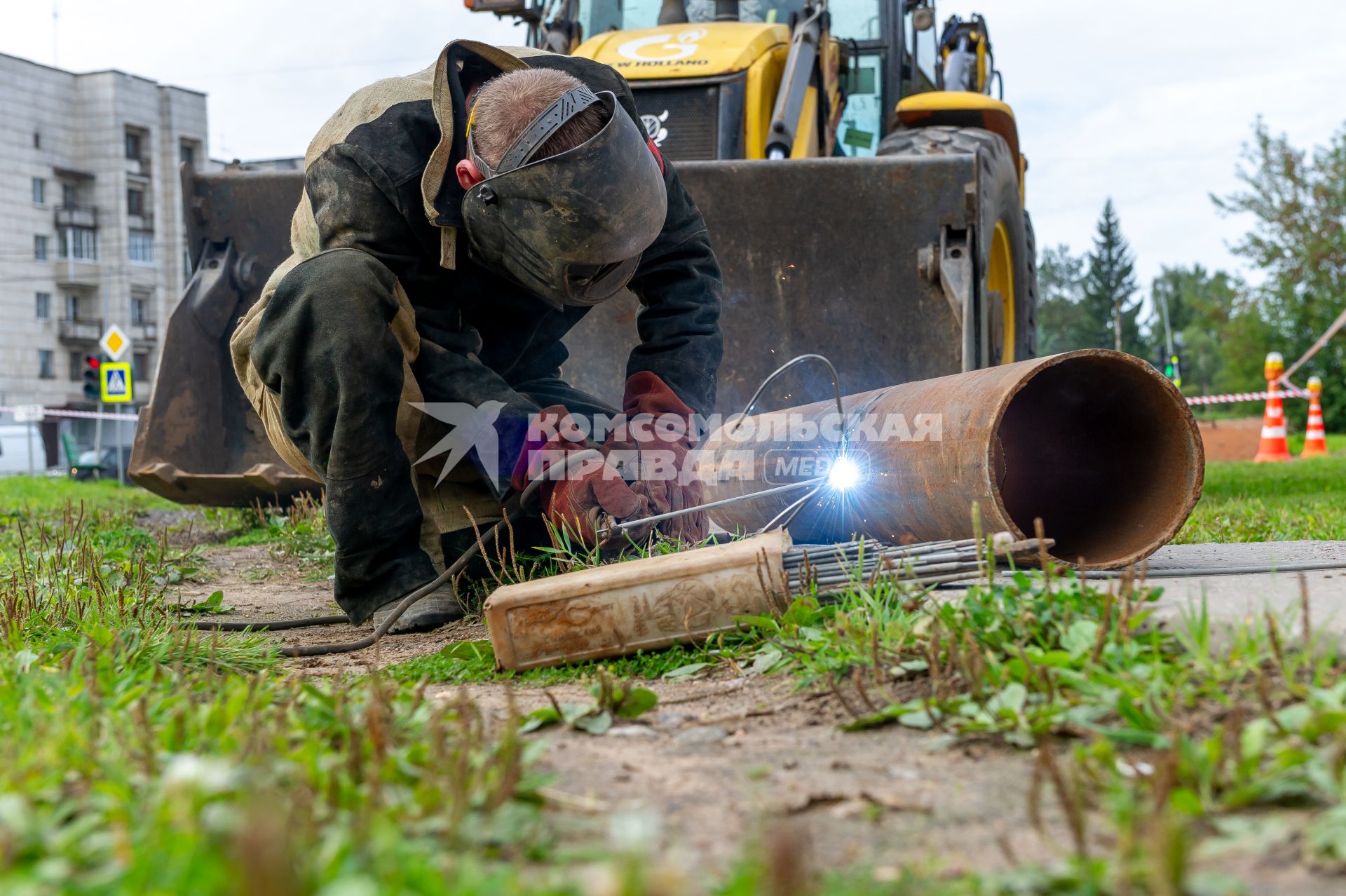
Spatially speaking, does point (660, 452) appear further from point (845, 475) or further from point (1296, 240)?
point (1296, 240)

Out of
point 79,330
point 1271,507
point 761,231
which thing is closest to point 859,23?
point 761,231

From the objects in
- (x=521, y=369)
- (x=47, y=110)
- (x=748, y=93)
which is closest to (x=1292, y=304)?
(x=748, y=93)

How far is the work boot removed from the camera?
2.92 m

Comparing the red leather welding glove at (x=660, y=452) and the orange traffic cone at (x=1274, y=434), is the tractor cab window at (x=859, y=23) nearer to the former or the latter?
the red leather welding glove at (x=660, y=452)

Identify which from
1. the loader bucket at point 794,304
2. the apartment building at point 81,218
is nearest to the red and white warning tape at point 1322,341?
the loader bucket at point 794,304

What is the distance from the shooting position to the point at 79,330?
142ft

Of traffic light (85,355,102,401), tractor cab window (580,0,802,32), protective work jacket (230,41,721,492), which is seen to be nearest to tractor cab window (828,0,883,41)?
tractor cab window (580,0,802,32)

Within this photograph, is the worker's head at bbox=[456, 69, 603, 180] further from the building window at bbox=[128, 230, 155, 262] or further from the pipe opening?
the building window at bbox=[128, 230, 155, 262]

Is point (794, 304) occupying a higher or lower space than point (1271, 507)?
higher

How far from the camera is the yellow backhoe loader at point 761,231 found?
478cm

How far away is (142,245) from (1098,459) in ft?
157

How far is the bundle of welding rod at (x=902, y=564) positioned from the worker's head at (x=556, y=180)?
2.88 feet

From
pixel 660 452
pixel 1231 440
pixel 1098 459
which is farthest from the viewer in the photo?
pixel 1231 440

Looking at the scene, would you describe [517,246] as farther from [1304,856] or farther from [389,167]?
[1304,856]
